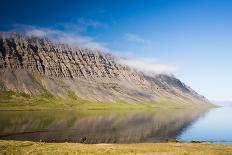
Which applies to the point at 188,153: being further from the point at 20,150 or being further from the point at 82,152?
the point at 20,150

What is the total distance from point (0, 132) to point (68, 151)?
56.7 metres

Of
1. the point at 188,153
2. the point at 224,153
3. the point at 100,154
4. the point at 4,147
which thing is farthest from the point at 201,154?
the point at 4,147

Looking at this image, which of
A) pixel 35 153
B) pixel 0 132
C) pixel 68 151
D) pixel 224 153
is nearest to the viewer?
pixel 35 153

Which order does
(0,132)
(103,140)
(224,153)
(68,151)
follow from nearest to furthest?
(68,151) → (224,153) → (103,140) → (0,132)

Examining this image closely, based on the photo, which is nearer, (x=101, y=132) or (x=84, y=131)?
(x=101, y=132)

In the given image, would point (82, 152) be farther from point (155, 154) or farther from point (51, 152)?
A: point (155, 154)

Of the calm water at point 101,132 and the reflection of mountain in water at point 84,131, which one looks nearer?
the reflection of mountain in water at point 84,131

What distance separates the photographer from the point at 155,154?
45.7 metres

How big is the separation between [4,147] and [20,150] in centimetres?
398

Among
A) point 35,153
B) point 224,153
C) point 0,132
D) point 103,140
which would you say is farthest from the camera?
point 0,132

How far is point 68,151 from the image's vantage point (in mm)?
45312

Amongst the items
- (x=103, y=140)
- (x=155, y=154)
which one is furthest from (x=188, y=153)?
(x=103, y=140)

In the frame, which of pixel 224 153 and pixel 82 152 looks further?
pixel 224 153

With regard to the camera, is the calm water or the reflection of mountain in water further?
the calm water
